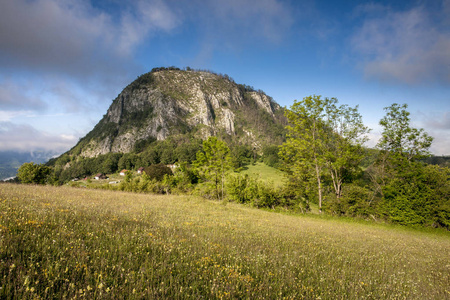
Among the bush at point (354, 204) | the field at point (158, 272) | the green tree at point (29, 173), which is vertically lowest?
the bush at point (354, 204)

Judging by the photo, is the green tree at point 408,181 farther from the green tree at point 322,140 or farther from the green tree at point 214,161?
the green tree at point 214,161

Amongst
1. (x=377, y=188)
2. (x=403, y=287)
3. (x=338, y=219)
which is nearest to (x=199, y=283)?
(x=403, y=287)

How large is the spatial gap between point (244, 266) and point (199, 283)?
1388mm

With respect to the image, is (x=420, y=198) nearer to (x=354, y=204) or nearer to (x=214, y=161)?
(x=354, y=204)

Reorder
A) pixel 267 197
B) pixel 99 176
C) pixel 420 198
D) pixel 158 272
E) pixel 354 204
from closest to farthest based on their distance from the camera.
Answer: pixel 158 272 → pixel 420 198 → pixel 354 204 → pixel 267 197 → pixel 99 176

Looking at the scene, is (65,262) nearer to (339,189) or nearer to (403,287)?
(403,287)

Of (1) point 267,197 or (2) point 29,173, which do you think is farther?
(2) point 29,173

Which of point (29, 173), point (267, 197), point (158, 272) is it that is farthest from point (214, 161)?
point (29, 173)

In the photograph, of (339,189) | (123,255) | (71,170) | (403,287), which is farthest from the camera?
(71,170)

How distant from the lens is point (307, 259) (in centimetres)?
555

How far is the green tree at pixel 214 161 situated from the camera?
109ft

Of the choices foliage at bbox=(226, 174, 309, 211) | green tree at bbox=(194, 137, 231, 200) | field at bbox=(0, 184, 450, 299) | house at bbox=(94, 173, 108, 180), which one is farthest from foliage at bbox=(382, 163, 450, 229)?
house at bbox=(94, 173, 108, 180)

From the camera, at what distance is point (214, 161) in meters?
33.5

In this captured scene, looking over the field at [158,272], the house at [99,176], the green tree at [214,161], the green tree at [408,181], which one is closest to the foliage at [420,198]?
the green tree at [408,181]
